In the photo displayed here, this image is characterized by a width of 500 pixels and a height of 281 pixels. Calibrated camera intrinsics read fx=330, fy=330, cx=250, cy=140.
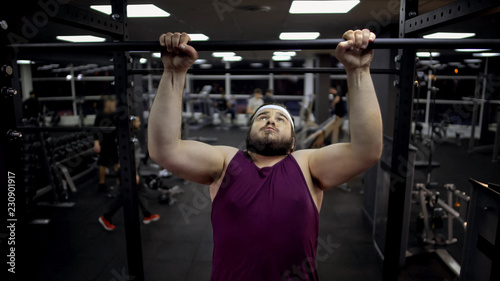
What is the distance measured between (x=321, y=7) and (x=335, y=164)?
2329 mm

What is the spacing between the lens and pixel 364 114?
106 cm

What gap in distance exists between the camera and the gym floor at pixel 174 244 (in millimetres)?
2814

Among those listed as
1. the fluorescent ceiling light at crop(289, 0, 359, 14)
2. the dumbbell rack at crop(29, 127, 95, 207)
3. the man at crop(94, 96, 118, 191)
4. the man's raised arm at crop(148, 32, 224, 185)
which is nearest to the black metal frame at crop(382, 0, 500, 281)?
the man's raised arm at crop(148, 32, 224, 185)

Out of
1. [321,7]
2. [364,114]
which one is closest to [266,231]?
[364,114]

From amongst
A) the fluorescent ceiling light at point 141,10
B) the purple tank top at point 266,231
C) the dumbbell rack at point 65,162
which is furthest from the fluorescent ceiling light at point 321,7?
the dumbbell rack at point 65,162

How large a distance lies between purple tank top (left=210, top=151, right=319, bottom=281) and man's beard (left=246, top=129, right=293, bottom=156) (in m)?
0.14

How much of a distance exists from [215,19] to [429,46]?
294 centimetres

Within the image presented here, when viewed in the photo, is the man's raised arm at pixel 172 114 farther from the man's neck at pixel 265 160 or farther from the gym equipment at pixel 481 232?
the gym equipment at pixel 481 232

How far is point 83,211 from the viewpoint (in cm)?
416

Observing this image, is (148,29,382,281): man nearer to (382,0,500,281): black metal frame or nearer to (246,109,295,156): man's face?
(246,109,295,156): man's face

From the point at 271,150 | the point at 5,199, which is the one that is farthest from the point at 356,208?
the point at 5,199

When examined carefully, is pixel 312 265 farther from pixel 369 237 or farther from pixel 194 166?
pixel 369 237

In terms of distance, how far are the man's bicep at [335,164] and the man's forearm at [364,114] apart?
47mm

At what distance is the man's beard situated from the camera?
4.24 feet
